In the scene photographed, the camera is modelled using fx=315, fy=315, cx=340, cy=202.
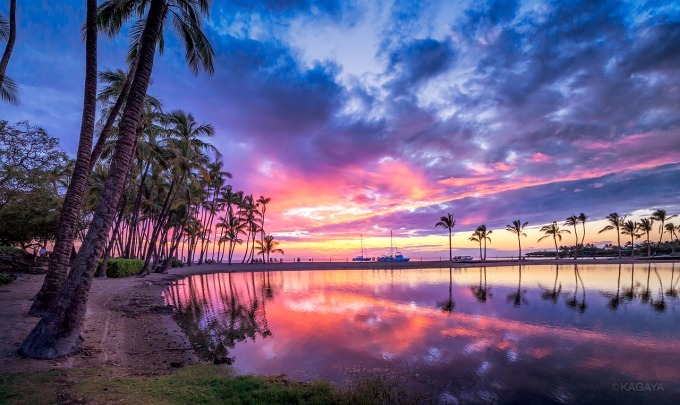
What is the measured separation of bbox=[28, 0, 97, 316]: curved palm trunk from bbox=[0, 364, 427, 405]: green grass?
489cm

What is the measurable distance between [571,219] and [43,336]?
109551 mm

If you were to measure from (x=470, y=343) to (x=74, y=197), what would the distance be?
567 inches

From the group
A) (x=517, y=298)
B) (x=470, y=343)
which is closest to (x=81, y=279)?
(x=470, y=343)

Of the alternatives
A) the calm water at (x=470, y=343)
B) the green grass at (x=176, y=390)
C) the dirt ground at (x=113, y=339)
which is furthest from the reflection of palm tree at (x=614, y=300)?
the dirt ground at (x=113, y=339)

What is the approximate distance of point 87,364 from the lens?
7191mm

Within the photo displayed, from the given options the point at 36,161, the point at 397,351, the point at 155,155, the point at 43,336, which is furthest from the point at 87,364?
the point at 155,155

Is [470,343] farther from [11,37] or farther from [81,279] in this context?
[11,37]

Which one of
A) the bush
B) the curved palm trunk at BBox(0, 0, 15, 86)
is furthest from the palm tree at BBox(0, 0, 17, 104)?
the bush

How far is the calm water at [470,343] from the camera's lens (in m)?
8.13

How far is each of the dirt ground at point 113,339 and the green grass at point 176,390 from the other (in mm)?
716

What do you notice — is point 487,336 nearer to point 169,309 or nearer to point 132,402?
point 132,402

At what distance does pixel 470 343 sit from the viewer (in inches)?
466

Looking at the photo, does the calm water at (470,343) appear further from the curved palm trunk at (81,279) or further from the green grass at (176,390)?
the curved palm trunk at (81,279)

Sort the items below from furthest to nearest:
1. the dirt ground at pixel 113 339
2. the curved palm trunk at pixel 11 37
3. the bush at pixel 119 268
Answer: the bush at pixel 119 268
the curved palm trunk at pixel 11 37
the dirt ground at pixel 113 339
